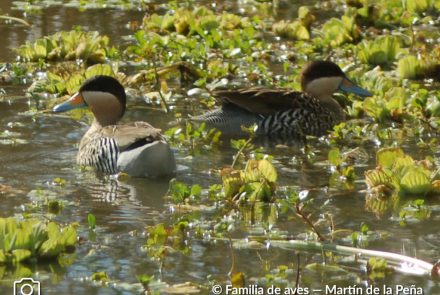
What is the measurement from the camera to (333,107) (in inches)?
451

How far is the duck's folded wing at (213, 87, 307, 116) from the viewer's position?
1095 cm

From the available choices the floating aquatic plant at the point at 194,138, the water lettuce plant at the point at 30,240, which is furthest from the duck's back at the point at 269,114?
the water lettuce plant at the point at 30,240

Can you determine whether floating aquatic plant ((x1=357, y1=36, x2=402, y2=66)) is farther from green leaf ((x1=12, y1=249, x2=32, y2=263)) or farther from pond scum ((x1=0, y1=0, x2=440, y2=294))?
green leaf ((x1=12, y1=249, x2=32, y2=263))

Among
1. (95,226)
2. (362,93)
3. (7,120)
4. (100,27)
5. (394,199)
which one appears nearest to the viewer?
(95,226)

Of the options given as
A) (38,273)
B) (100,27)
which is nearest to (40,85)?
(100,27)

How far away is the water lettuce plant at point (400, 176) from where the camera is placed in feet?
28.4

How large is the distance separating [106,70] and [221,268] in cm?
478

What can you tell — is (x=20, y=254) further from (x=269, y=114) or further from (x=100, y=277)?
(x=269, y=114)

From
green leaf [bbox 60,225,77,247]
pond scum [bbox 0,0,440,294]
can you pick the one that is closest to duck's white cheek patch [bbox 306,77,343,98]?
pond scum [bbox 0,0,440,294]

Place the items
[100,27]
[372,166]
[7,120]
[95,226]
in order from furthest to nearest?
Answer: [100,27] < [7,120] < [372,166] < [95,226]

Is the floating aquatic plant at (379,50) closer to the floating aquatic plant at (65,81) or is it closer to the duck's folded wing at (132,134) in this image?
the floating aquatic plant at (65,81)

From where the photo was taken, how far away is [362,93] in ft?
37.7

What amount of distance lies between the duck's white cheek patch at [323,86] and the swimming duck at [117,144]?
196 centimetres

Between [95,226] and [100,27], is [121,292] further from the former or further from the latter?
[100,27]
